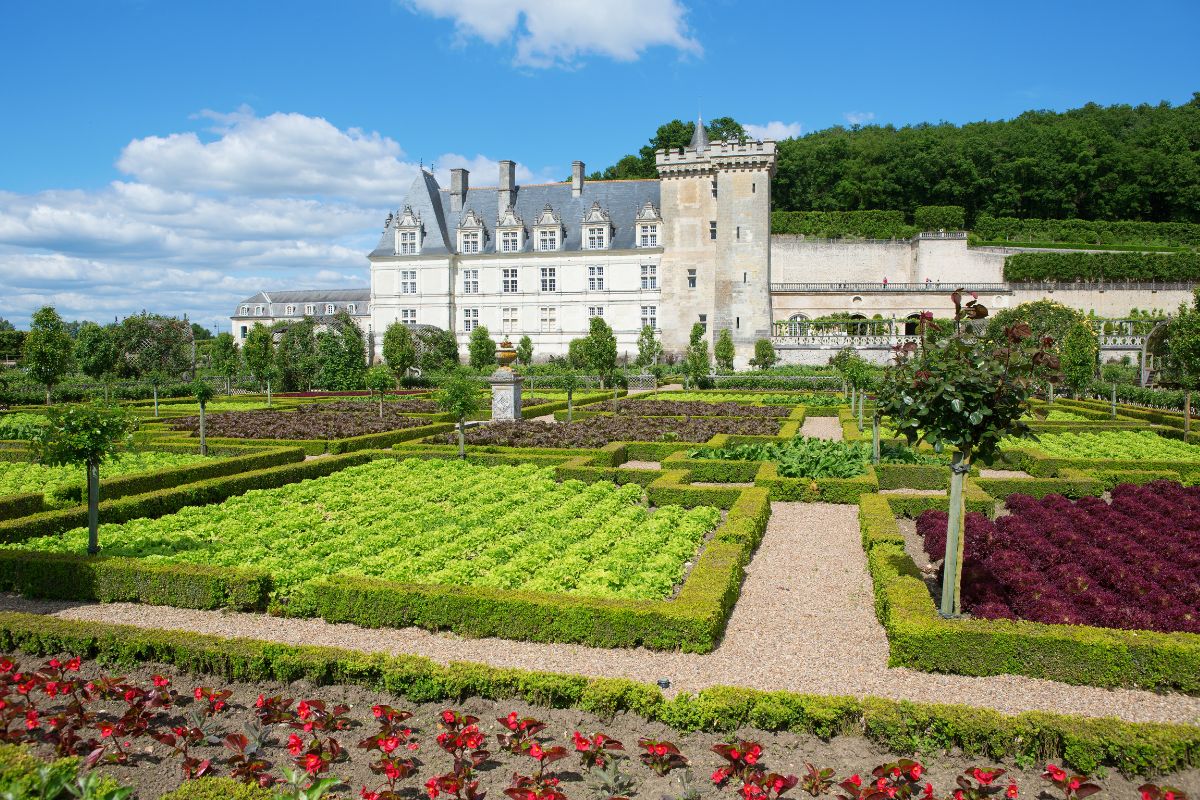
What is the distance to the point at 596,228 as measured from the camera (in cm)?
4894

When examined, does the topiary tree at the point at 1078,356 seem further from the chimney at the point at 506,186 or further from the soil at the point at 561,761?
the chimney at the point at 506,186

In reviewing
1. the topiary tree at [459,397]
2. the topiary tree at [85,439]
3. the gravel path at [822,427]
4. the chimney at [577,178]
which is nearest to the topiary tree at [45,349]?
the topiary tree at [459,397]

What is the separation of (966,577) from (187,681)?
291 inches

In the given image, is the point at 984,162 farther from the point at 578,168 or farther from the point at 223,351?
the point at 223,351

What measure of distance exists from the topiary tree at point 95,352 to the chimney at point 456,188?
1013 inches

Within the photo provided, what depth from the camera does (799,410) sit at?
2505 cm

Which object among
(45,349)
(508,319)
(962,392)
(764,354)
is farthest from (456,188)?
Result: (962,392)

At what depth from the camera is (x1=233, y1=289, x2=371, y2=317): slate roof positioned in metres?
67.5

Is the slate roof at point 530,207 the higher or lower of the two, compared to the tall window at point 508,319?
higher

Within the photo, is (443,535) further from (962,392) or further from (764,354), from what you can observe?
(764,354)

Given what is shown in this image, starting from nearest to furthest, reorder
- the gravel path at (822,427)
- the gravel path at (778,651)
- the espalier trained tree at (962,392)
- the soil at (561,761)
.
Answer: the soil at (561,761) < the gravel path at (778,651) < the espalier trained tree at (962,392) < the gravel path at (822,427)

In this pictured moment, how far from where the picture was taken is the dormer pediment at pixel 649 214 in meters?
47.9

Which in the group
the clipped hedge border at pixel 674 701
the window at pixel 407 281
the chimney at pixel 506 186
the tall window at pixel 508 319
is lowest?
the clipped hedge border at pixel 674 701

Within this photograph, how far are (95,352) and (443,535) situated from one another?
23.5 meters
